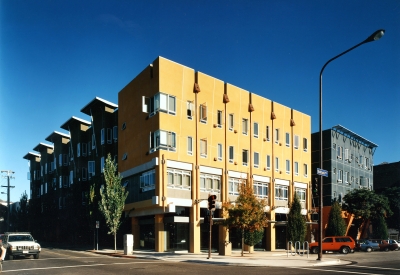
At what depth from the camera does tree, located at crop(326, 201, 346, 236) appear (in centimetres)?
5025

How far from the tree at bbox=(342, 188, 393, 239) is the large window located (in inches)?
445

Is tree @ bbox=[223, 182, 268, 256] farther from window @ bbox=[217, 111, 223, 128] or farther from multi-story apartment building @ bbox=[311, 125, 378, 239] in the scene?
multi-story apartment building @ bbox=[311, 125, 378, 239]

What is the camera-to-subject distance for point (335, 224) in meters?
50.3

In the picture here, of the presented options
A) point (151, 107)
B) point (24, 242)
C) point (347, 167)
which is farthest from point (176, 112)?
point (347, 167)

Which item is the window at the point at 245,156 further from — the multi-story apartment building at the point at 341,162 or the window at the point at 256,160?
the multi-story apartment building at the point at 341,162

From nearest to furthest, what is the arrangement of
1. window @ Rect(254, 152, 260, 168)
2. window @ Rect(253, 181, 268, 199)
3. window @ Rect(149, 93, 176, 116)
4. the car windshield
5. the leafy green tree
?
the car windshield < window @ Rect(149, 93, 176, 116) < window @ Rect(253, 181, 268, 199) < window @ Rect(254, 152, 260, 168) < the leafy green tree

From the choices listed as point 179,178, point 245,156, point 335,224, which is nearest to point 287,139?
point 245,156

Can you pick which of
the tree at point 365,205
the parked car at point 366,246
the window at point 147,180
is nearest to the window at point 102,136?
the window at point 147,180

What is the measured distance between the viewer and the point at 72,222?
2084 inches

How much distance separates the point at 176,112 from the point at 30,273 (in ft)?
71.2

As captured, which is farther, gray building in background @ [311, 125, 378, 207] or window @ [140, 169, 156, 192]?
gray building in background @ [311, 125, 378, 207]

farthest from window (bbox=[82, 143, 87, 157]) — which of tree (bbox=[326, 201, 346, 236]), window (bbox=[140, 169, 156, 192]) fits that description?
tree (bbox=[326, 201, 346, 236])

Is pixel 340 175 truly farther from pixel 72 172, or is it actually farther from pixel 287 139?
pixel 72 172

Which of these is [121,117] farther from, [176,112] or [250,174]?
[250,174]
